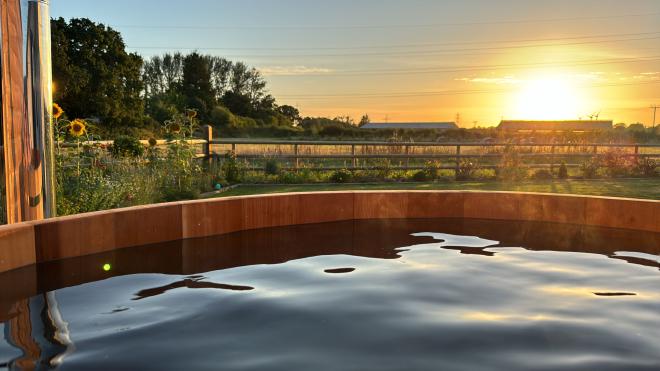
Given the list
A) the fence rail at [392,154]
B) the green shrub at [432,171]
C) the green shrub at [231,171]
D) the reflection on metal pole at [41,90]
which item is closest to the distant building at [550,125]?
the fence rail at [392,154]

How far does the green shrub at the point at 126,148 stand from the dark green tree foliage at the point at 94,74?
24.8m

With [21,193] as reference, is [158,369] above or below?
below

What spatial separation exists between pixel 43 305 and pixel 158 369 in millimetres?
940

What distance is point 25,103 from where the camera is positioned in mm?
3094

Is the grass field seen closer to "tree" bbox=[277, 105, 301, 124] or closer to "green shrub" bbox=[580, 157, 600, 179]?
"green shrub" bbox=[580, 157, 600, 179]

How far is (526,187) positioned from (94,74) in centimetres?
2992

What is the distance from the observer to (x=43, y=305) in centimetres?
237

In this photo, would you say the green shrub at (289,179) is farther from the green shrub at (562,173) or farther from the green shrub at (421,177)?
the green shrub at (562,173)

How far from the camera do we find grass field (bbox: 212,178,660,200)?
10.6 m

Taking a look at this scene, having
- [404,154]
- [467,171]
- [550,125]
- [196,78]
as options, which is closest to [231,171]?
[404,154]

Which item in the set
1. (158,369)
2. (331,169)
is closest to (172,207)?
(158,369)

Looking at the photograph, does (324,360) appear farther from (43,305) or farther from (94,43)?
(94,43)

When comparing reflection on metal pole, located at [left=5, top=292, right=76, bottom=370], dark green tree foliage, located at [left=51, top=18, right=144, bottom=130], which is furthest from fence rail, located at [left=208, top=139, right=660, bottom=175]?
dark green tree foliage, located at [left=51, top=18, right=144, bottom=130]

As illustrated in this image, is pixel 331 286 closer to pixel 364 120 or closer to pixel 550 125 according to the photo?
pixel 550 125
